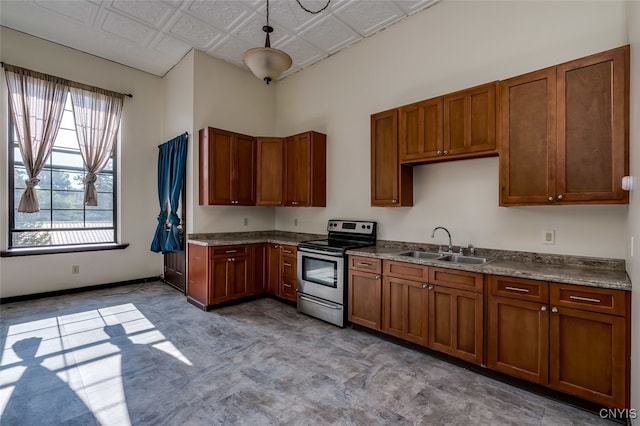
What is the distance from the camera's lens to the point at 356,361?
2.71m

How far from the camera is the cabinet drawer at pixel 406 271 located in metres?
2.79

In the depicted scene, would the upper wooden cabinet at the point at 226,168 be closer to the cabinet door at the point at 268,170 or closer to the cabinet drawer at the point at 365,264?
the cabinet door at the point at 268,170

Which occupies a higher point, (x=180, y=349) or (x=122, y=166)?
(x=122, y=166)

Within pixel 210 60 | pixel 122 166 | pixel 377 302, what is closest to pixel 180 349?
pixel 377 302

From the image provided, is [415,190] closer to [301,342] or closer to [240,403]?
[301,342]

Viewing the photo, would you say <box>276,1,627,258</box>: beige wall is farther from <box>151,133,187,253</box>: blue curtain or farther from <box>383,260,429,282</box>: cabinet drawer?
<box>151,133,187,253</box>: blue curtain

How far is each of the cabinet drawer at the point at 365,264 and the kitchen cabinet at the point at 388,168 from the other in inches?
26.3

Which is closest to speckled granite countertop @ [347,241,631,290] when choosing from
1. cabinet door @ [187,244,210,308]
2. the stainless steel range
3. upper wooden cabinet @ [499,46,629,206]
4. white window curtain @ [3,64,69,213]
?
upper wooden cabinet @ [499,46,629,206]

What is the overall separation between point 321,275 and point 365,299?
668 millimetres

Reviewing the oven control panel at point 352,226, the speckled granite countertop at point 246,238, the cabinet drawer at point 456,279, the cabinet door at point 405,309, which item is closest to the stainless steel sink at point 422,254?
the cabinet door at point 405,309

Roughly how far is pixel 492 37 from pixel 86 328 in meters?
5.25

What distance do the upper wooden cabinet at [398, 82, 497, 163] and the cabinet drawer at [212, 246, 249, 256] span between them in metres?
2.52

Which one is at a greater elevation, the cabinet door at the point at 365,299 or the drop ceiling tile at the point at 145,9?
the drop ceiling tile at the point at 145,9

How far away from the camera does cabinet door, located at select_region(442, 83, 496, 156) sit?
8.66 ft
